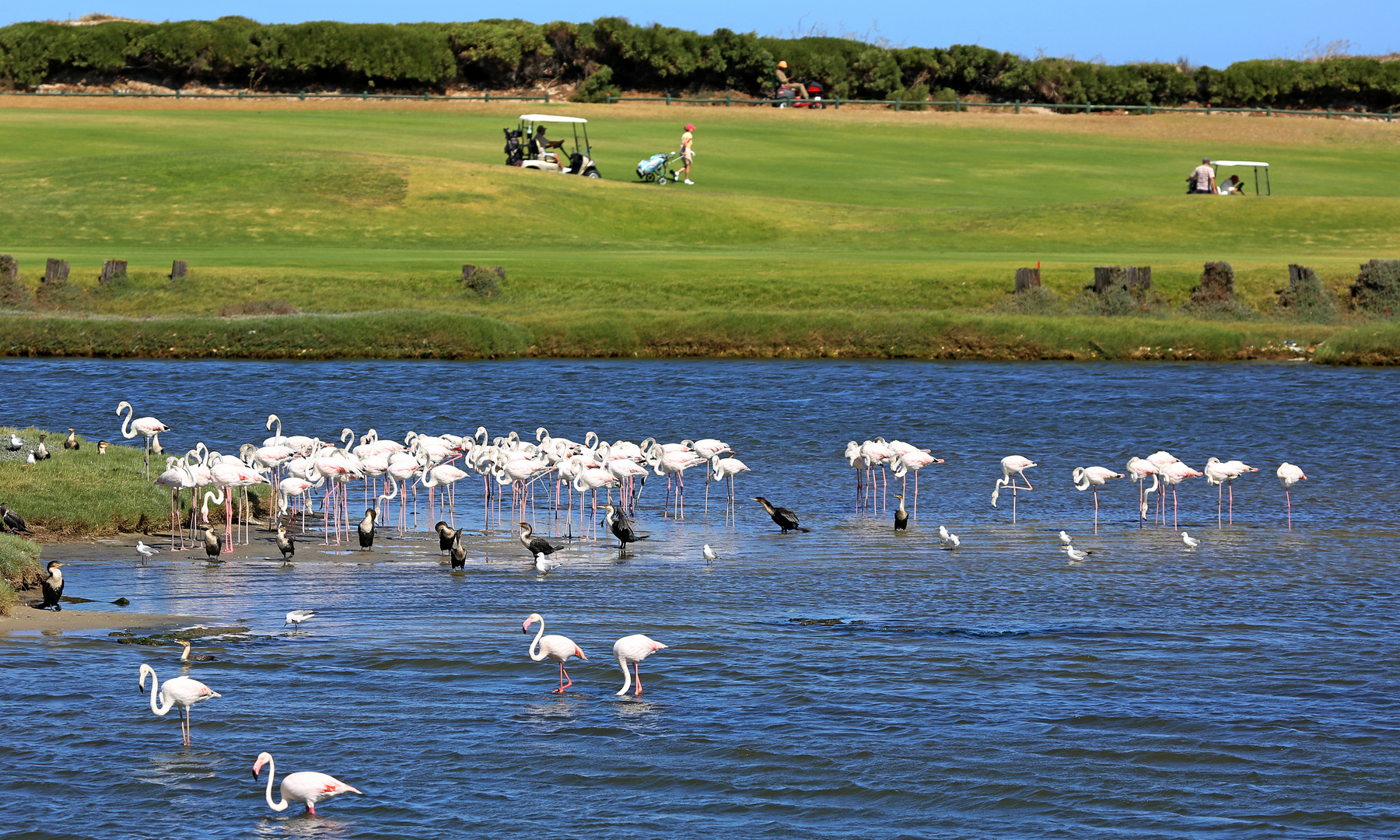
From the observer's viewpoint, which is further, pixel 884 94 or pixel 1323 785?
pixel 884 94

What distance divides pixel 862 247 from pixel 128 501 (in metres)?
33.7

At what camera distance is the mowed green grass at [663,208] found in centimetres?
3756

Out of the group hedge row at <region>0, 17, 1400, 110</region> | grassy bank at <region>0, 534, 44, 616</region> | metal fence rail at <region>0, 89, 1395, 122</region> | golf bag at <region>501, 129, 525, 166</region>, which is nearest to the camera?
grassy bank at <region>0, 534, 44, 616</region>

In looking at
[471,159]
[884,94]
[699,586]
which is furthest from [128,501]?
[884,94]

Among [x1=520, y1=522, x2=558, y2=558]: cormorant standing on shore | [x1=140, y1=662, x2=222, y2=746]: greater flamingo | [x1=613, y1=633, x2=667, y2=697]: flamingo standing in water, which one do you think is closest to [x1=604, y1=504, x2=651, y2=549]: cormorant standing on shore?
[x1=520, y1=522, x2=558, y2=558]: cormorant standing on shore

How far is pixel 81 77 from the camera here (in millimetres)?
91688

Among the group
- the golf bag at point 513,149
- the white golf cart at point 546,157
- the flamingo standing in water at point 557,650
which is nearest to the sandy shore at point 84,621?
the flamingo standing in water at point 557,650

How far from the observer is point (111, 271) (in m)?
37.2

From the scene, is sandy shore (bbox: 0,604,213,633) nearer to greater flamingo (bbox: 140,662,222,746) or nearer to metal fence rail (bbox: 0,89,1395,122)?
greater flamingo (bbox: 140,662,222,746)

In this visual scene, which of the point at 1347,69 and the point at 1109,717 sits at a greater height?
the point at 1347,69

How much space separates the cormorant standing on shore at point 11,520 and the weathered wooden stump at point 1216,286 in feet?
88.3

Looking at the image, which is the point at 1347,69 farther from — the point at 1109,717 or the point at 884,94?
the point at 1109,717

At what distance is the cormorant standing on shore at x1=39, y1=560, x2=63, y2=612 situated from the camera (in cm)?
1355

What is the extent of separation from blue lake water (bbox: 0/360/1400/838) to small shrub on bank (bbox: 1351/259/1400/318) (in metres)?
15.5
